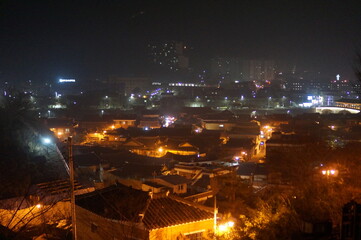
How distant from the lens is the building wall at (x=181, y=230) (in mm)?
3289

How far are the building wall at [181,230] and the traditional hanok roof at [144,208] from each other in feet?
0.14

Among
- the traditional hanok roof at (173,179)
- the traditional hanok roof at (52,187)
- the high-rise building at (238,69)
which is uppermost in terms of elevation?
the high-rise building at (238,69)

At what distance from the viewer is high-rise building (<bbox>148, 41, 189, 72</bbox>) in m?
43.6

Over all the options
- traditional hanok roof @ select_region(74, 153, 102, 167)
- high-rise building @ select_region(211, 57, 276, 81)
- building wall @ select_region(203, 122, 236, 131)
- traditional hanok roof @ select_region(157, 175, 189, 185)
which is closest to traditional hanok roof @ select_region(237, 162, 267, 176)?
traditional hanok roof @ select_region(157, 175, 189, 185)

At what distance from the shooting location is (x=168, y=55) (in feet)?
144

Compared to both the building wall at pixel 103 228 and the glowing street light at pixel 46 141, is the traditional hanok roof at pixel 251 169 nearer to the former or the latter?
the building wall at pixel 103 228

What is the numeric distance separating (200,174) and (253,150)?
490cm

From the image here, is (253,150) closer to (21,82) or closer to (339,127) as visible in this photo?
(339,127)

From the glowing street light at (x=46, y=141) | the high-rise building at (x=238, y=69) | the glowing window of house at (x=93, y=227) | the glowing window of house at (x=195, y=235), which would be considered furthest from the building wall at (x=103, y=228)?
the high-rise building at (x=238, y=69)

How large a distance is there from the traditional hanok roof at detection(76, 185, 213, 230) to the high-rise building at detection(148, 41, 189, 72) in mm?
40014

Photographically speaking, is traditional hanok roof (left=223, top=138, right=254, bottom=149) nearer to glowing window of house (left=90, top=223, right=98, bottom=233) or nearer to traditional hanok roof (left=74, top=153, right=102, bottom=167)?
traditional hanok roof (left=74, top=153, right=102, bottom=167)

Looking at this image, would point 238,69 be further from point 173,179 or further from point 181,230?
point 181,230

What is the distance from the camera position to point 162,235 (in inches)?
131

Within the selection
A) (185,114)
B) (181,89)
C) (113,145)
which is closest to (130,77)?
(181,89)
